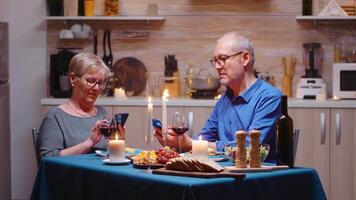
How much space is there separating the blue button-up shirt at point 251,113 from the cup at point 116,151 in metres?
0.63

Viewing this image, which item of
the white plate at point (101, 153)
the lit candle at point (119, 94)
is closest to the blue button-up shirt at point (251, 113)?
the white plate at point (101, 153)

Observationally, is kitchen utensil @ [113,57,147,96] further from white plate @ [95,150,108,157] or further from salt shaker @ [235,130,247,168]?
salt shaker @ [235,130,247,168]

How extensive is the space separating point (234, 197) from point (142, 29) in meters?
3.51

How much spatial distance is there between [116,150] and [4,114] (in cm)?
261

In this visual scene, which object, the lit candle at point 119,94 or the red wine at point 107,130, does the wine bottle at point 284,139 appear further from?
the lit candle at point 119,94

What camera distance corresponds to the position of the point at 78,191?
3.32 metres

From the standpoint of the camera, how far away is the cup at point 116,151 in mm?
3312

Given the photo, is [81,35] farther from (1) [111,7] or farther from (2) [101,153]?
(2) [101,153]

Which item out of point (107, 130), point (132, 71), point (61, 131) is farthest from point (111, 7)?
point (107, 130)

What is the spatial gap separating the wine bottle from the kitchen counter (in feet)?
7.89

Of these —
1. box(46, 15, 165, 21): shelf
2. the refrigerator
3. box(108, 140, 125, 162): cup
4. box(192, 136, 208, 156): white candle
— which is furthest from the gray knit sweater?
box(46, 15, 165, 21): shelf

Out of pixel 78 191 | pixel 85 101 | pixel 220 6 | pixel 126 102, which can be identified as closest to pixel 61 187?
pixel 78 191

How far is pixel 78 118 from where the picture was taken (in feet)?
13.4

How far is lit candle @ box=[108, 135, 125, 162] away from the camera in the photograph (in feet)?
10.9
